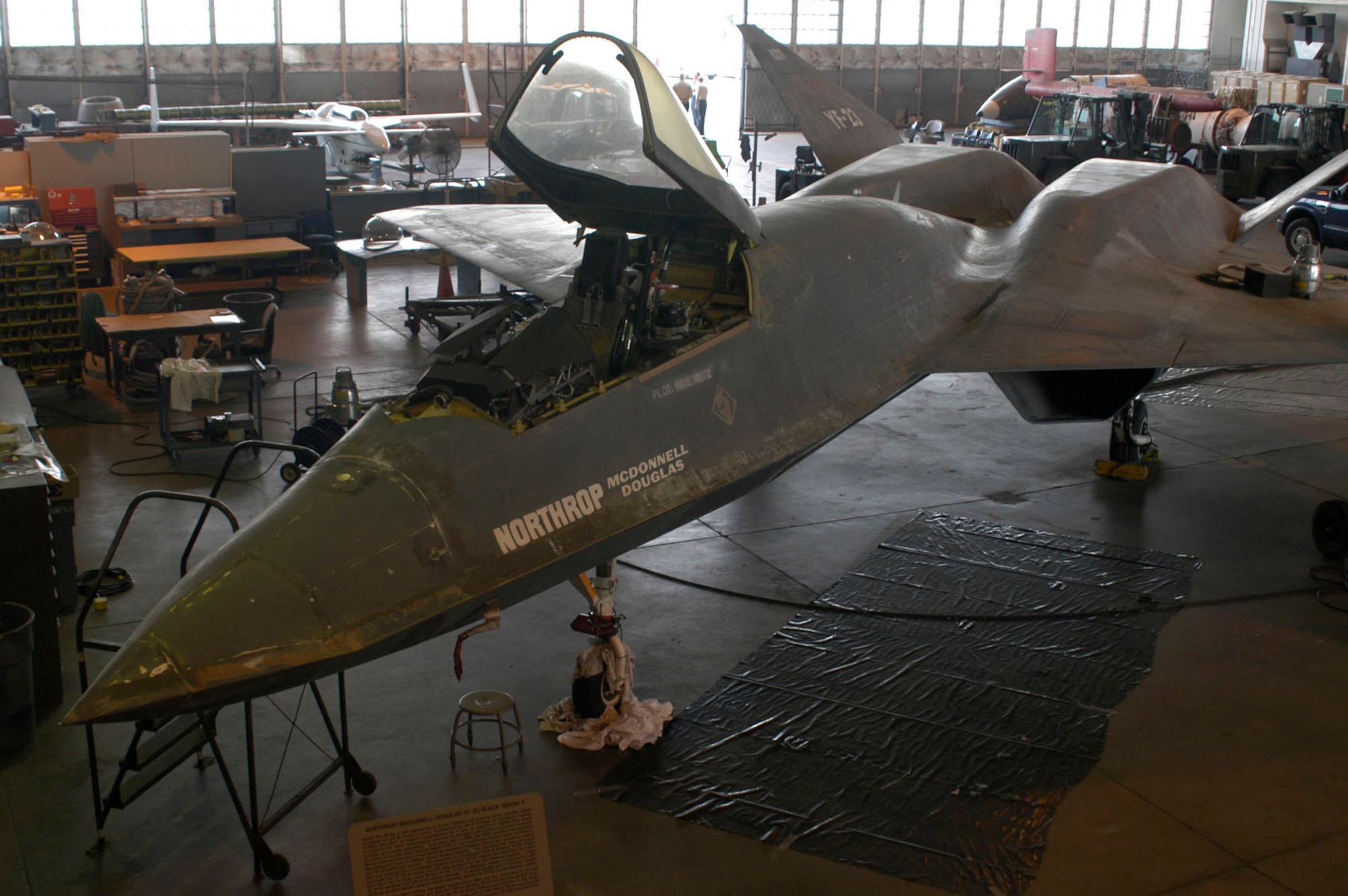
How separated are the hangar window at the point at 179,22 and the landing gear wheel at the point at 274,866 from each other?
45.2m

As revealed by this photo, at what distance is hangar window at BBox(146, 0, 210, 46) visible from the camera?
44.1 m

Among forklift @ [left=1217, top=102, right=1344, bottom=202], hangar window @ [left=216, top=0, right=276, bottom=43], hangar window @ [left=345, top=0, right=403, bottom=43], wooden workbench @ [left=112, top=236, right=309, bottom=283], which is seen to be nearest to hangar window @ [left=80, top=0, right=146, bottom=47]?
hangar window @ [left=216, top=0, right=276, bottom=43]

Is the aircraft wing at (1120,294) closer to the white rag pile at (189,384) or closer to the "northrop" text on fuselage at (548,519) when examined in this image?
the "northrop" text on fuselage at (548,519)

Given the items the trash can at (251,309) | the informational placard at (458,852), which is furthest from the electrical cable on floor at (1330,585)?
the trash can at (251,309)

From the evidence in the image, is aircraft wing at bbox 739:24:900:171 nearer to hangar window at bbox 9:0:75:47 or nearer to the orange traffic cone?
the orange traffic cone

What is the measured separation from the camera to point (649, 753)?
7398 mm

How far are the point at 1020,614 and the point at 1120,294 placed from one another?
114 inches

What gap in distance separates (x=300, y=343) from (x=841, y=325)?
11.7 m

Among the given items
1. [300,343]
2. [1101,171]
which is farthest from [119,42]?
[1101,171]

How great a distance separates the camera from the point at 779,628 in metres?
9.14

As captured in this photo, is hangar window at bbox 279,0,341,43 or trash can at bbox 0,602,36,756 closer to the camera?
trash can at bbox 0,602,36,756

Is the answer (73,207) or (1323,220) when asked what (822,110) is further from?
→ (1323,220)

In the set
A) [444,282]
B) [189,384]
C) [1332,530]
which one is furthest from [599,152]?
[444,282]

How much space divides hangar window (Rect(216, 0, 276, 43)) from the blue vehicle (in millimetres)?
37407
